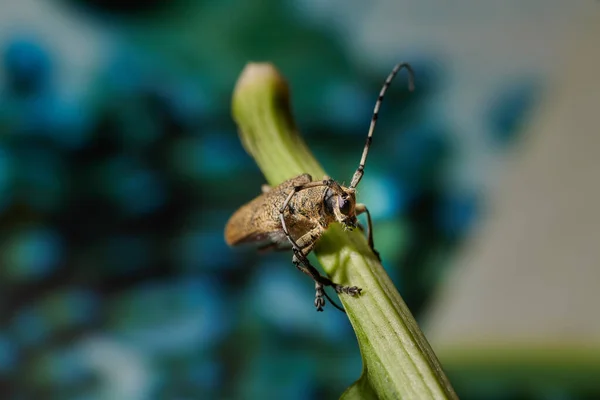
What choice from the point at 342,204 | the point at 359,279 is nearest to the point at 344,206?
the point at 342,204

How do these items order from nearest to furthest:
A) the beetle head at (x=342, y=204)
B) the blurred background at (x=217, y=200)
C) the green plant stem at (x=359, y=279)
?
the green plant stem at (x=359, y=279)
the beetle head at (x=342, y=204)
the blurred background at (x=217, y=200)

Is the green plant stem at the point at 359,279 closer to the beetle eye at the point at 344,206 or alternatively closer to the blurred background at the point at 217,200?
the beetle eye at the point at 344,206

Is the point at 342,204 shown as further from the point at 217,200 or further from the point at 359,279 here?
the point at 217,200

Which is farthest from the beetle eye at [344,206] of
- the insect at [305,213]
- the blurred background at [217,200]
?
the blurred background at [217,200]

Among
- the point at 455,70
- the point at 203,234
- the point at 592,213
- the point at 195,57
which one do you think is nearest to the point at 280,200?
the point at 203,234

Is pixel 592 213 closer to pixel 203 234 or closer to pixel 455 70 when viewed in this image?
pixel 455 70

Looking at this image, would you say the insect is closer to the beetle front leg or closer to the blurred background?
the beetle front leg

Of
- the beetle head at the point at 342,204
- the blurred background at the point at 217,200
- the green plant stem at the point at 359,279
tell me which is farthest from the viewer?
the blurred background at the point at 217,200

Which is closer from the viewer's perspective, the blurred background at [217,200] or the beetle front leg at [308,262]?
the beetle front leg at [308,262]

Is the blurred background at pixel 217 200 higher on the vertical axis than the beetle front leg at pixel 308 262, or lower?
higher
